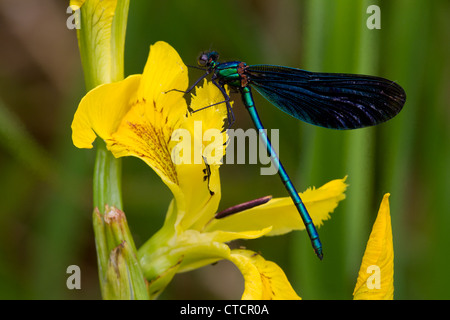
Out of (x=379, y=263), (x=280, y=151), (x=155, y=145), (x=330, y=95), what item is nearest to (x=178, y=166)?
(x=155, y=145)

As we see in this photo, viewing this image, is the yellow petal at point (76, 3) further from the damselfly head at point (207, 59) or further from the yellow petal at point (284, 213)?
the yellow petal at point (284, 213)

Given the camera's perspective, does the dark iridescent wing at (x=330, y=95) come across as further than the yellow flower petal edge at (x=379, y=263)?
Yes

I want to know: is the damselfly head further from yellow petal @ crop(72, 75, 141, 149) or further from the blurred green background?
yellow petal @ crop(72, 75, 141, 149)

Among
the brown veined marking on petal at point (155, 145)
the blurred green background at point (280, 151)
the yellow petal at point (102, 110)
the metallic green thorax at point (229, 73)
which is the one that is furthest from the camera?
the blurred green background at point (280, 151)

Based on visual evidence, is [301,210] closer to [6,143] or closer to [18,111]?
[6,143]

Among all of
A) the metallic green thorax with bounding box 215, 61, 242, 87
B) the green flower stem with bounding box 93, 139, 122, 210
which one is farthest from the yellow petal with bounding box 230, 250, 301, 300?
the metallic green thorax with bounding box 215, 61, 242, 87

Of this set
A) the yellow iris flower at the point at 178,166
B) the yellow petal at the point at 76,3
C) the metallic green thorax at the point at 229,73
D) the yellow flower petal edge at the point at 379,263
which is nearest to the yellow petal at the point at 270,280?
the yellow iris flower at the point at 178,166

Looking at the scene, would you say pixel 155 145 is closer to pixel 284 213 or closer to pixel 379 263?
pixel 284 213
